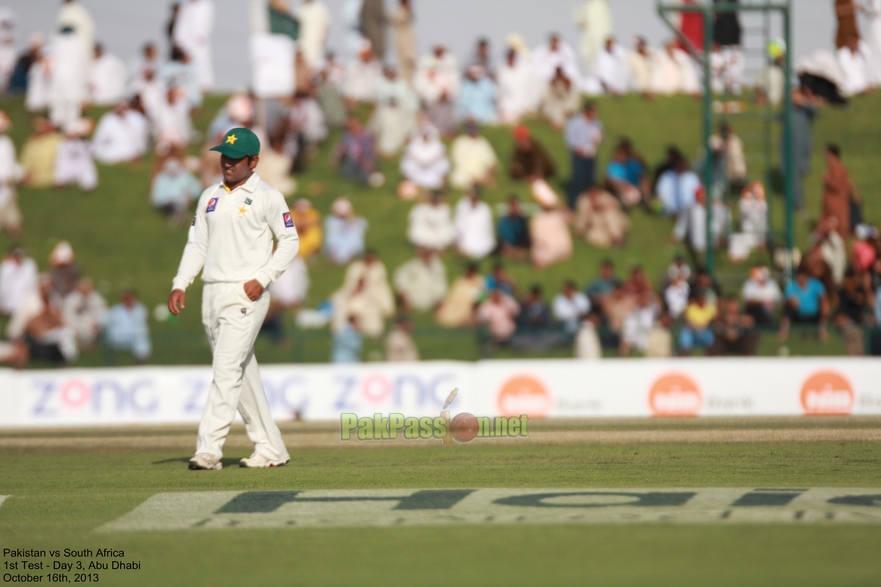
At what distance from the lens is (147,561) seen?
17.6ft

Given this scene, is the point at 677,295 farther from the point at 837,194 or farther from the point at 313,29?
the point at 313,29

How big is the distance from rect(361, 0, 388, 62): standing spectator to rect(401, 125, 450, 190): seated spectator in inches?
122

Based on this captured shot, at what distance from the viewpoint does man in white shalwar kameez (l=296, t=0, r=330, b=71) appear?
26.6 meters

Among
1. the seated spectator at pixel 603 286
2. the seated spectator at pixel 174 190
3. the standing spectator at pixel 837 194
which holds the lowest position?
the seated spectator at pixel 603 286

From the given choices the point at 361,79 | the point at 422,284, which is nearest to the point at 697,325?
the point at 422,284

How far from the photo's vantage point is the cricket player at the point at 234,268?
27.9ft

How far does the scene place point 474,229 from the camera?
2245 centimetres

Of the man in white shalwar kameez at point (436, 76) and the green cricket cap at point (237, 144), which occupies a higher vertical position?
the man in white shalwar kameez at point (436, 76)

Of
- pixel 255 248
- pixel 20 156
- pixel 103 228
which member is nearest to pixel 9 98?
pixel 20 156

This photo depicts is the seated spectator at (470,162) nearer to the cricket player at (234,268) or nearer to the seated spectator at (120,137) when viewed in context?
the seated spectator at (120,137)

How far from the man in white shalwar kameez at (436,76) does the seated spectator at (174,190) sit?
5251 mm

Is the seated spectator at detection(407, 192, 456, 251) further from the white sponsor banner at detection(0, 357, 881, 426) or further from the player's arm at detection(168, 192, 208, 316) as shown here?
the player's arm at detection(168, 192, 208, 316)

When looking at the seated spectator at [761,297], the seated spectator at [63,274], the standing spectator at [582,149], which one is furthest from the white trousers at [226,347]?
the standing spectator at [582,149]

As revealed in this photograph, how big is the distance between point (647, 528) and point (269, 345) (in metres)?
13.5
